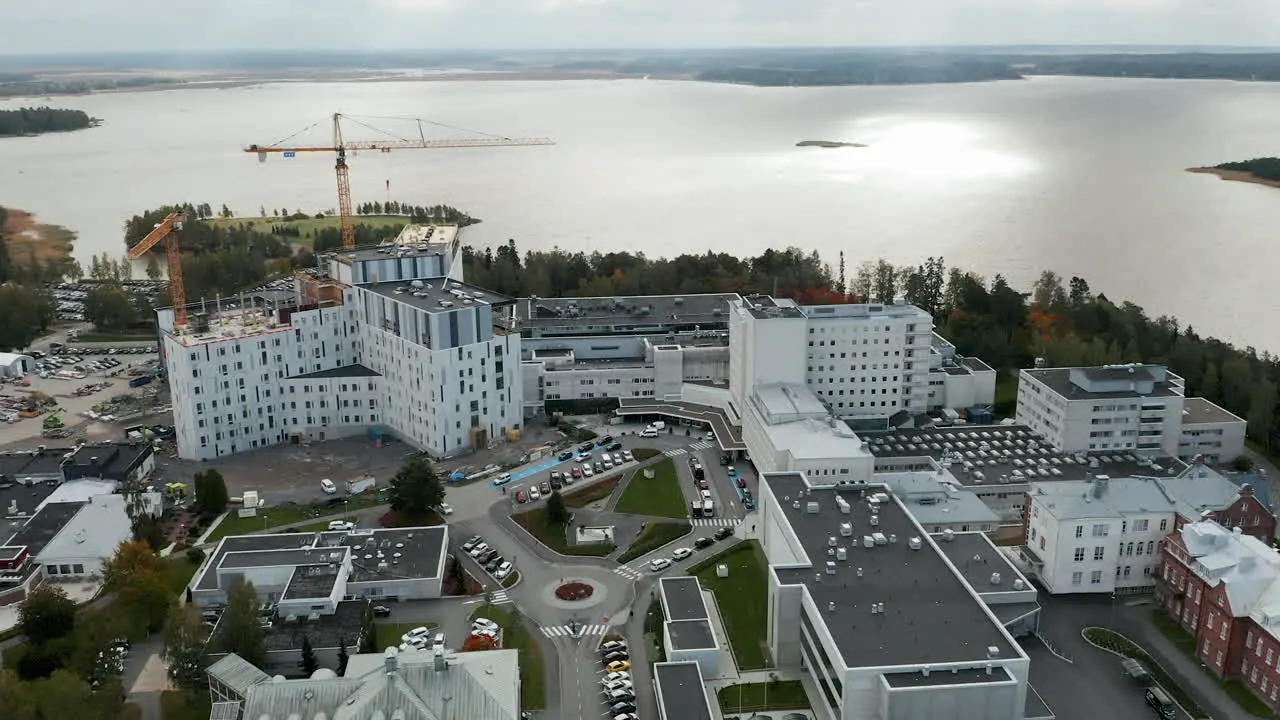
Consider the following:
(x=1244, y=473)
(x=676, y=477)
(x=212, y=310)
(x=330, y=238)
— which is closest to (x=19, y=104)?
(x=330, y=238)

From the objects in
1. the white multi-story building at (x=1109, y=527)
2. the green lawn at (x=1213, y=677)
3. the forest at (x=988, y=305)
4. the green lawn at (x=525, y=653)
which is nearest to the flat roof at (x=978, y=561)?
the white multi-story building at (x=1109, y=527)

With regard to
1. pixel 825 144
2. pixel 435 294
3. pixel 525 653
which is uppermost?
pixel 825 144

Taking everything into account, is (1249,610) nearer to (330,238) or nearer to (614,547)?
(614,547)

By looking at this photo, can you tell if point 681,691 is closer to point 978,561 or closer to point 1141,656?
point 978,561

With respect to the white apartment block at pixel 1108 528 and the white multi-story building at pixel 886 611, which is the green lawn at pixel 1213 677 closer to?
the white apartment block at pixel 1108 528

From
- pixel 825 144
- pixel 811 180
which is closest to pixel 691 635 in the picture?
pixel 811 180

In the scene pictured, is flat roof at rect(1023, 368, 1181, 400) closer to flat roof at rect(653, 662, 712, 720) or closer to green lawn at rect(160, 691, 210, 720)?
flat roof at rect(653, 662, 712, 720)

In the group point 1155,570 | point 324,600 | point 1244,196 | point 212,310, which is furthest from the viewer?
point 1244,196
